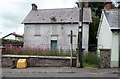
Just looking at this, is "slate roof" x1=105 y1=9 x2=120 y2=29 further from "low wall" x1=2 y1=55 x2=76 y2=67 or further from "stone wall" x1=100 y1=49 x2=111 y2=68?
"low wall" x1=2 y1=55 x2=76 y2=67

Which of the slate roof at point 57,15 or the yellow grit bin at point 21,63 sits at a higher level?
the slate roof at point 57,15

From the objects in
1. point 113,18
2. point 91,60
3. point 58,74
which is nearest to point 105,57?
point 91,60

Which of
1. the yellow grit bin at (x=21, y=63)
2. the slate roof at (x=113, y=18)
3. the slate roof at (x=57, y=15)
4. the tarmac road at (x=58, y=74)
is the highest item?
the slate roof at (x=57, y=15)

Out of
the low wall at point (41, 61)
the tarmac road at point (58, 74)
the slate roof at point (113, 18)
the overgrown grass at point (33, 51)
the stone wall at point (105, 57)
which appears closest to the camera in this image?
the tarmac road at point (58, 74)

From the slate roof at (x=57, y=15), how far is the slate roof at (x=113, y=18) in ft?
40.7

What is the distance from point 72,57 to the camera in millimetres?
19766

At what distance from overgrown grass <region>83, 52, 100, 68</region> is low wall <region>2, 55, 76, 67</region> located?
1474 millimetres

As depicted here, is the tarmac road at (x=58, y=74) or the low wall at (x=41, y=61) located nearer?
the tarmac road at (x=58, y=74)

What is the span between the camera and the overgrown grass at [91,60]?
20131 mm

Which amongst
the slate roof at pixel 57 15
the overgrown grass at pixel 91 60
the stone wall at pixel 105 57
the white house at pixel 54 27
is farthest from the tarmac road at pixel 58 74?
the slate roof at pixel 57 15

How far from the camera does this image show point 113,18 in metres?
23.2

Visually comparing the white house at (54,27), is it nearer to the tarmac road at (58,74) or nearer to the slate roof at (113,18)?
the slate roof at (113,18)

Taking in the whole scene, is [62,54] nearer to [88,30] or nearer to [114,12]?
[114,12]

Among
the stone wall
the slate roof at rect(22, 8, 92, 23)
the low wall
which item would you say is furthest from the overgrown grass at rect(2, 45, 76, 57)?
the slate roof at rect(22, 8, 92, 23)
